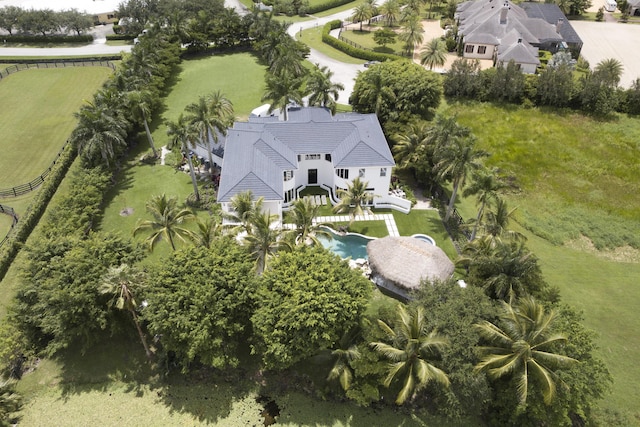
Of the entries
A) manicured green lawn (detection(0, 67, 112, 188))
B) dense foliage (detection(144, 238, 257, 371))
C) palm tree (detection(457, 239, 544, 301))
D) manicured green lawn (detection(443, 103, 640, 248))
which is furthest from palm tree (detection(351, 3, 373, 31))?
dense foliage (detection(144, 238, 257, 371))

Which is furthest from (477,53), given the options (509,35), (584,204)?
(584,204)

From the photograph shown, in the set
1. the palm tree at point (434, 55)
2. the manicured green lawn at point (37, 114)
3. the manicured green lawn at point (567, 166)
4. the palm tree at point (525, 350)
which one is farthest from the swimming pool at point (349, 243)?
the palm tree at point (434, 55)

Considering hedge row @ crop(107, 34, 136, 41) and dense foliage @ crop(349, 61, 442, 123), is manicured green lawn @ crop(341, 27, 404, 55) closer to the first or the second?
dense foliage @ crop(349, 61, 442, 123)

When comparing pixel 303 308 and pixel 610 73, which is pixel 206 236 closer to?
pixel 303 308

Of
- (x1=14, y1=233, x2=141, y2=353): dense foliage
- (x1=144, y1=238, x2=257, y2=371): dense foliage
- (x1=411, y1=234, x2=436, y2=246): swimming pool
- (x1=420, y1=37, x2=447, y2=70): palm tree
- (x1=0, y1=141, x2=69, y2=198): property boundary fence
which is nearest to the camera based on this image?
(x1=144, y1=238, x2=257, y2=371): dense foliage

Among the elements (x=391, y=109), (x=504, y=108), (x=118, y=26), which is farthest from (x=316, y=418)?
(x=118, y=26)

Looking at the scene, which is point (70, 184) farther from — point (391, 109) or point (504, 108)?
point (504, 108)
